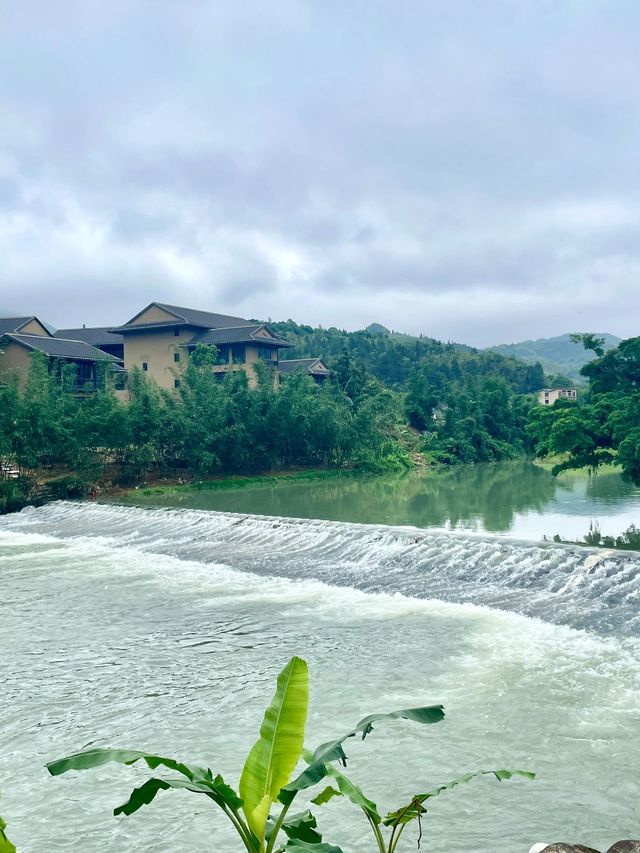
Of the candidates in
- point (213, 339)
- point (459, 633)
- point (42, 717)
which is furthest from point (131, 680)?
point (213, 339)

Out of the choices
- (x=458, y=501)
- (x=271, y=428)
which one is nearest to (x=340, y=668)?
(x=458, y=501)

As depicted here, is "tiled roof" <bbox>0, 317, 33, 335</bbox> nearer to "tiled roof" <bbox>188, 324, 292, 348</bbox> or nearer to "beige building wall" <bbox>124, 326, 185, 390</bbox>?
"beige building wall" <bbox>124, 326, 185, 390</bbox>

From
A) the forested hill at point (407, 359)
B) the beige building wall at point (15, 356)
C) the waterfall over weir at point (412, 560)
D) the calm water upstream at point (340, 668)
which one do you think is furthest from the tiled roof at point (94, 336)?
the calm water upstream at point (340, 668)

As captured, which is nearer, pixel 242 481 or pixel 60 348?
pixel 242 481

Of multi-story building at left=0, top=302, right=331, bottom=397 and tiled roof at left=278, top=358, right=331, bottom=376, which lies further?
tiled roof at left=278, top=358, right=331, bottom=376

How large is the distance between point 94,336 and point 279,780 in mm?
38750

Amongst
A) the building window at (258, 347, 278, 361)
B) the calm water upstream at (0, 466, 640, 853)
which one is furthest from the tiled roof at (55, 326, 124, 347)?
the calm water upstream at (0, 466, 640, 853)

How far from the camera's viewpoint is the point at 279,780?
2656mm

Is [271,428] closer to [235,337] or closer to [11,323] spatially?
[235,337]

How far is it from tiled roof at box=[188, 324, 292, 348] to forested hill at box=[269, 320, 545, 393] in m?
22.5

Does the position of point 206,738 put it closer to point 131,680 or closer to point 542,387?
point 131,680

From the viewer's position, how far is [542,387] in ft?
212

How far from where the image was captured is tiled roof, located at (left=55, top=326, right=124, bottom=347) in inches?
1494

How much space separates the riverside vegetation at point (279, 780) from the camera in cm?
247
